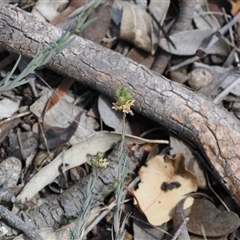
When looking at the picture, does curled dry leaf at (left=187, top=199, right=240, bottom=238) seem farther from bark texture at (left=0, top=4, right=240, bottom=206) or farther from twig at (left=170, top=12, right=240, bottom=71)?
twig at (left=170, top=12, right=240, bottom=71)

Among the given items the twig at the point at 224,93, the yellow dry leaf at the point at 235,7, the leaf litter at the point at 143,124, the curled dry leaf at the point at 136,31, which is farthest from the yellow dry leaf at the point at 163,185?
the yellow dry leaf at the point at 235,7

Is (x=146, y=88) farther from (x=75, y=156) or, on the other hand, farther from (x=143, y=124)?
(x=75, y=156)

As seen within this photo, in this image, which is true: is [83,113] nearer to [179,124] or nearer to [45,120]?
[45,120]

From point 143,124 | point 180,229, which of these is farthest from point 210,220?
point 143,124

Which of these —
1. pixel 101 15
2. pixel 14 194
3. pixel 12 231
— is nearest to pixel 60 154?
pixel 14 194

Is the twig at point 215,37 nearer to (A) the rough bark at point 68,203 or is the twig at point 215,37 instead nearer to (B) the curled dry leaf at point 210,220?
(A) the rough bark at point 68,203

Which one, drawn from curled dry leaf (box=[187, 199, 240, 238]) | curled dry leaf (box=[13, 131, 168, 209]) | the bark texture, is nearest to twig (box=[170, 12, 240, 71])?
the bark texture
